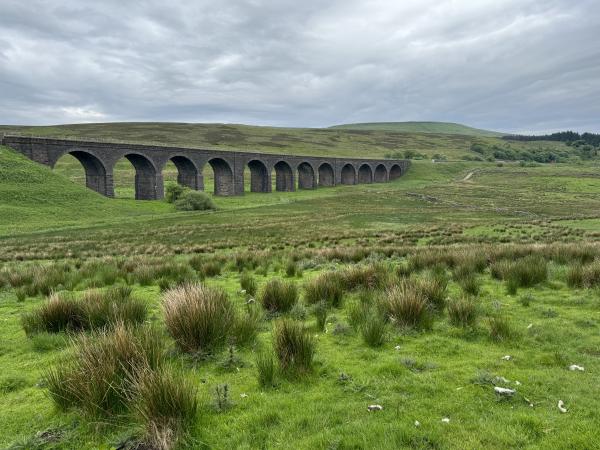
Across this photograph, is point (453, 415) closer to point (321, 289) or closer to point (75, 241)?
point (321, 289)

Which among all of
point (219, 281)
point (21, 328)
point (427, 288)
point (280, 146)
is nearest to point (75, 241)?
point (219, 281)

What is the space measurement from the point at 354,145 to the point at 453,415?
557 ft

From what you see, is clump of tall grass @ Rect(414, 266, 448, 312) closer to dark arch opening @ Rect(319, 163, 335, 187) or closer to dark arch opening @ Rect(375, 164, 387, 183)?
dark arch opening @ Rect(319, 163, 335, 187)

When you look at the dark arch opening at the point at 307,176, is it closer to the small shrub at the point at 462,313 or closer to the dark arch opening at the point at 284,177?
the dark arch opening at the point at 284,177

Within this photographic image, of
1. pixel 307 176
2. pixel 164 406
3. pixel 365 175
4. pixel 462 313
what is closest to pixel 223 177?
pixel 307 176

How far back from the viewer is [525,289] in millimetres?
9078

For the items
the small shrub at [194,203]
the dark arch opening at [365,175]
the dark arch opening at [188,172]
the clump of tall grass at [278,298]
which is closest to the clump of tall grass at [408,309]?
the clump of tall grass at [278,298]

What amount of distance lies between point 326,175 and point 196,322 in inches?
3441

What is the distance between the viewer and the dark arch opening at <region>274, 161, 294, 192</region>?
3061 inches

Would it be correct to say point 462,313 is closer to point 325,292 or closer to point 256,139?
point 325,292

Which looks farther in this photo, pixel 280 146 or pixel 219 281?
pixel 280 146

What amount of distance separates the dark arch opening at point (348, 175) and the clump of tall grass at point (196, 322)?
303 ft

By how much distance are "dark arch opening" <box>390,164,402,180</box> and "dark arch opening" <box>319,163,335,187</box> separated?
944 inches

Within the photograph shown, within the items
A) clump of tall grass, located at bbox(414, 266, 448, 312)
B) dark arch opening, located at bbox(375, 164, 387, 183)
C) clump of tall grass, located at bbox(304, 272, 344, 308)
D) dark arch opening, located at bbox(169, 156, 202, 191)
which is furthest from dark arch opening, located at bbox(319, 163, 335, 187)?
clump of tall grass, located at bbox(414, 266, 448, 312)
